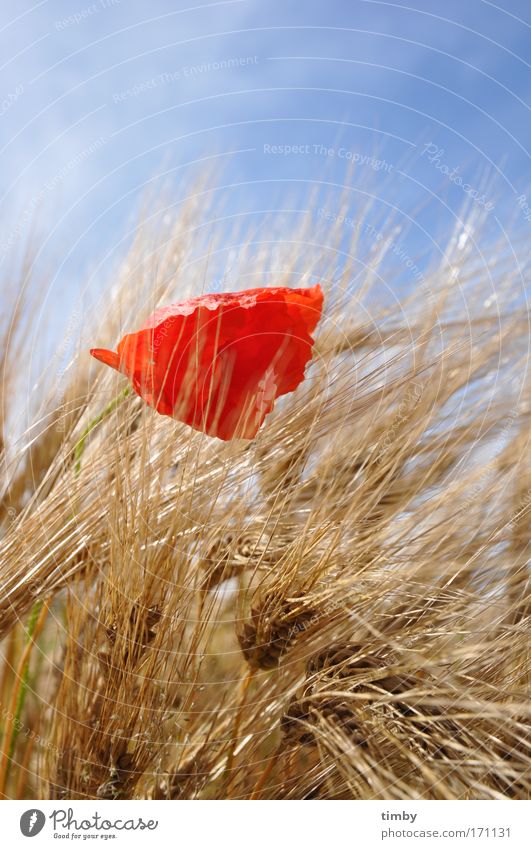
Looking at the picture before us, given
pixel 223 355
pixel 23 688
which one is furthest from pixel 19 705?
pixel 223 355

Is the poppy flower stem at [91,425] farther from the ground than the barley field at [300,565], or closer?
farther from the ground

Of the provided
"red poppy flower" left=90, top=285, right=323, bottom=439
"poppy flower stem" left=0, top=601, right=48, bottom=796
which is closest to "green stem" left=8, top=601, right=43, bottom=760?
"poppy flower stem" left=0, top=601, right=48, bottom=796

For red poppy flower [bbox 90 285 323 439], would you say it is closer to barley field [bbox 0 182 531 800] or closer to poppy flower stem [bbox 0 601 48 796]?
barley field [bbox 0 182 531 800]

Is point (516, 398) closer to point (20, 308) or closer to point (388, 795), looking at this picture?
point (388, 795)

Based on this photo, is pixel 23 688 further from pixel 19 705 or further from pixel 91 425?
pixel 91 425

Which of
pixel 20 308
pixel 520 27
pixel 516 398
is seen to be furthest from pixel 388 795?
pixel 520 27
